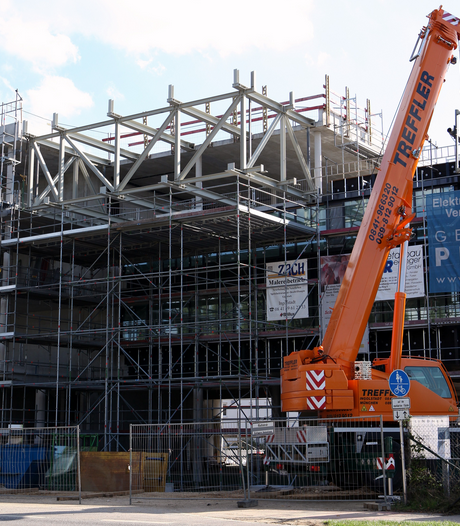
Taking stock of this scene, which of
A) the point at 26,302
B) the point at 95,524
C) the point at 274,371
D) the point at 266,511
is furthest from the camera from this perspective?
the point at 26,302

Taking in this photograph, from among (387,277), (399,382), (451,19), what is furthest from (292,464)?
(451,19)

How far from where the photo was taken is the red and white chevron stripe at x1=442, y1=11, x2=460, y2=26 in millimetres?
20266

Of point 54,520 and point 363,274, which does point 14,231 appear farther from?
point 54,520

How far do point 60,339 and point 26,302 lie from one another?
2.77 m

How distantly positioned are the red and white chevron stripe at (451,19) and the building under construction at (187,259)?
26.8ft

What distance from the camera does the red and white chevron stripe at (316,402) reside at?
57.9ft

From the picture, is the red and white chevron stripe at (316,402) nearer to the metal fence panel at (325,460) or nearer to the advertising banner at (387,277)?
the metal fence panel at (325,460)

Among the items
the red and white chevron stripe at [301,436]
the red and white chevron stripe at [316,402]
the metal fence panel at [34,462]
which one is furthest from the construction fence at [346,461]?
the metal fence panel at [34,462]

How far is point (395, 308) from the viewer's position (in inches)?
723

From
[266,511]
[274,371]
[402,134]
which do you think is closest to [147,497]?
[266,511]

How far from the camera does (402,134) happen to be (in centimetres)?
1981

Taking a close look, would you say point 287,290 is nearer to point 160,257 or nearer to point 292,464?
point 160,257

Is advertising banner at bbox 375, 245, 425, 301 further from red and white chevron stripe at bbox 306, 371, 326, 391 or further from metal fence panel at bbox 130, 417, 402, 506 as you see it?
red and white chevron stripe at bbox 306, 371, 326, 391

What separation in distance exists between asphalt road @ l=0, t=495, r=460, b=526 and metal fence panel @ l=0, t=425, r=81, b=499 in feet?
9.15
